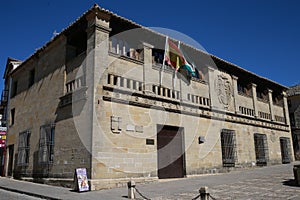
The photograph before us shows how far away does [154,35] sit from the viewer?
12203 millimetres

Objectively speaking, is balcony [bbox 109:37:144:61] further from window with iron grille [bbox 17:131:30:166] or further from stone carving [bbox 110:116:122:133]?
window with iron grille [bbox 17:131:30:166]

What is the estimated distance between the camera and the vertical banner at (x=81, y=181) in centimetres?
826

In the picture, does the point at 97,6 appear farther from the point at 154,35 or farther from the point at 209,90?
the point at 209,90

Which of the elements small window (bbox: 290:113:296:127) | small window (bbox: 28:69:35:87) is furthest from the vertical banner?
small window (bbox: 290:113:296:127)

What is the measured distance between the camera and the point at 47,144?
457 inches

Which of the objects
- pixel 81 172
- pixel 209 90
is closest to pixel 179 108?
pixel 209 90

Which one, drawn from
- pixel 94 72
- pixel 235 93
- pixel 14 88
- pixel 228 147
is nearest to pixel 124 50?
pixel 94 72

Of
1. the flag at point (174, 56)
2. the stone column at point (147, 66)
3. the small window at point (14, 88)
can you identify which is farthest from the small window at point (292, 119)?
the small window at point (14, 88)

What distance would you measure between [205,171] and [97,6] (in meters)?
8.86

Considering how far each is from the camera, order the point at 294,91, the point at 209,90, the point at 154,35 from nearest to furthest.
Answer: the point at 154,35 → the point at 209,90 → the point at 294,91

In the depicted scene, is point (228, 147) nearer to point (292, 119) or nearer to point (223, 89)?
point (223, 89)

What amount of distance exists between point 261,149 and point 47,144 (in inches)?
511

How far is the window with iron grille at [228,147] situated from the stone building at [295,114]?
11972 millimetres

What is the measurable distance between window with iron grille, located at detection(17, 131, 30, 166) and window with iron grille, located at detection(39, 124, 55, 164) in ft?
6.38
